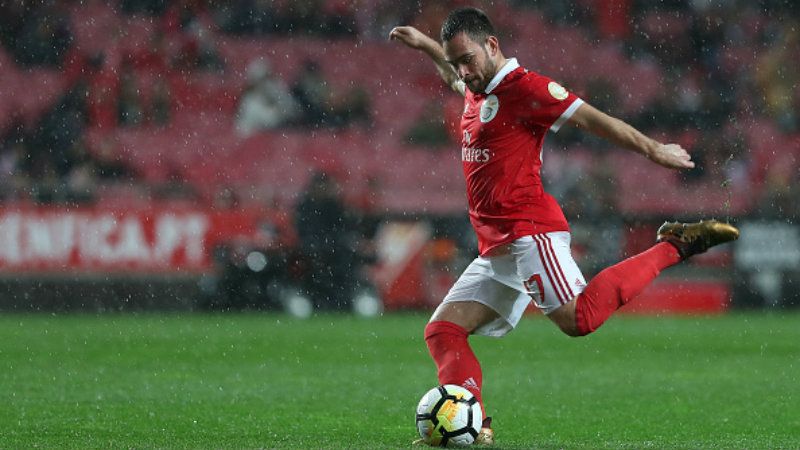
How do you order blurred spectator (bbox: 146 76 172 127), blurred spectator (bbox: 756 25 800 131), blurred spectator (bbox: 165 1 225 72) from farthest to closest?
blurred spectator (bbox: 756 25 800 131)
blurred spectator (bbox: 165 1 225 72)
blurred spectator (bbox: 146 76 172 127)

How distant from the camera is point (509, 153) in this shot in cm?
595

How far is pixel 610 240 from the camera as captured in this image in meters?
15.8

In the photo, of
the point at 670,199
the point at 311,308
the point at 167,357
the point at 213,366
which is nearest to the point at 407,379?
the point at 213,366

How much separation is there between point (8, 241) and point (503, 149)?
382 inches

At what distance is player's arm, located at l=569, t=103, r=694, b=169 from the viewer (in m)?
5.49

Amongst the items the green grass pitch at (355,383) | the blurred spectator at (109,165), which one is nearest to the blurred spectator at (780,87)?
the green grass pitch at (355,383)

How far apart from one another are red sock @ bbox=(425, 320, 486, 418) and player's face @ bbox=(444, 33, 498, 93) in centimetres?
112

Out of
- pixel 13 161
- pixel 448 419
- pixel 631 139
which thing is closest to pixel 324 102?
pixel 13 161

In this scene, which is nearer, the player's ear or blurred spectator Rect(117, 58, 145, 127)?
the player's ear

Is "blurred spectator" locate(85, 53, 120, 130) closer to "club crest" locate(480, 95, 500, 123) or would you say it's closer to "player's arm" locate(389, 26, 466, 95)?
"player's arm" locate(389, 26, 466, 95)

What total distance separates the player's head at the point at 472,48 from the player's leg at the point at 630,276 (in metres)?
1.02

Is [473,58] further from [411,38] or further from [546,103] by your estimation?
[411,38]

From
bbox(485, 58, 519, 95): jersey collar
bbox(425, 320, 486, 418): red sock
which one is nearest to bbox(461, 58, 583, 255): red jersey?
bbox(485, 58, 519, 95): jersey collar

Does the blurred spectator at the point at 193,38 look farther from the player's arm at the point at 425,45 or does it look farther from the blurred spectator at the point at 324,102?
the player's arm at the point at 425,45
